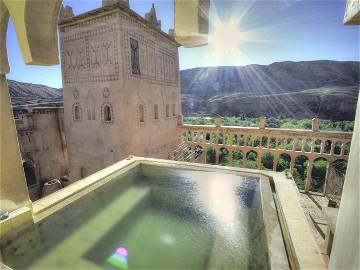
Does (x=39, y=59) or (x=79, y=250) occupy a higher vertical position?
(x=39, y=59)

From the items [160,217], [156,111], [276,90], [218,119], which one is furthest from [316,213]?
[276,90]

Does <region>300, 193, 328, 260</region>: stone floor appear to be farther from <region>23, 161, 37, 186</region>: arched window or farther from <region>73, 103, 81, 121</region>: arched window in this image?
<region>23, 161, 37, 186</region>: arched window

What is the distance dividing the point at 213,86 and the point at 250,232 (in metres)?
51.9

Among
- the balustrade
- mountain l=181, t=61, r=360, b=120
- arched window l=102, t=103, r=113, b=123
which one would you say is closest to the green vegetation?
mountain l=181, t=61, r=360, b=120

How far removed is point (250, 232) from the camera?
9.36ft

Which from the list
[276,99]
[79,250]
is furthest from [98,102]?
[276,99]

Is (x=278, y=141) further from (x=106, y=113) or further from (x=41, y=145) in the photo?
(x=41, y=145)

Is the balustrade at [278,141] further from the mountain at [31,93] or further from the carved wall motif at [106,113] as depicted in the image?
the mountain at [31,93]

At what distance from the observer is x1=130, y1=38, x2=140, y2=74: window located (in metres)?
7.34

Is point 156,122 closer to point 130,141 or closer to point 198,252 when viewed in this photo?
point 130,141

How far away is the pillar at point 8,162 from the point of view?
2305 mm

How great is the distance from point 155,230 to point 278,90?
46691mm

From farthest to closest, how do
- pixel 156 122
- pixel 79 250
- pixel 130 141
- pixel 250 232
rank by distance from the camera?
pixel 156 122, pixel 130 141, pixel 250 232, pixel 79 250

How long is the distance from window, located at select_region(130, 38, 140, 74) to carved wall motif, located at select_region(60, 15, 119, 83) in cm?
61
